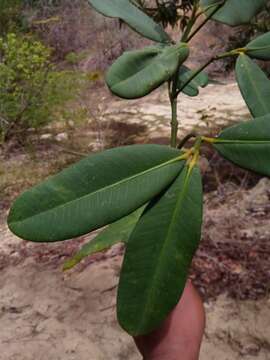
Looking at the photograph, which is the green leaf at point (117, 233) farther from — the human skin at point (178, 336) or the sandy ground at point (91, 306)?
the sandy ground at point (91, 306)

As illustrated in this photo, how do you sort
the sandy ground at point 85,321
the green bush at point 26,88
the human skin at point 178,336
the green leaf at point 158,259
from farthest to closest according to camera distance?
the green bush at point 26,88 < the sandy ground at point 85,321 < the human skin at point 178,336 < the green leaf at point 158,259

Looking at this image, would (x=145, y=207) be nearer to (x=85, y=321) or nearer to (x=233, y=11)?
(x=233, y=11)

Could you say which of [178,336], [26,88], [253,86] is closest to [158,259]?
[178,336]

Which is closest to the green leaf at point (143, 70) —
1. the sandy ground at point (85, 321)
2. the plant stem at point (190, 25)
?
the plant stem at point (190, 25)

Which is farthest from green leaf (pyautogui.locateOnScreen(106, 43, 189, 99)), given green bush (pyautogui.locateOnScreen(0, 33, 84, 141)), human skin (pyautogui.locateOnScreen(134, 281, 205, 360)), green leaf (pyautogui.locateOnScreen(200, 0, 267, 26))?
green bush (pyautogui.locateOnScreen(0, 33, 84, 141))

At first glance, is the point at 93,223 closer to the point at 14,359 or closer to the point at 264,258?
the point at 14,359

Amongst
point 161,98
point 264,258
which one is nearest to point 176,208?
point 264,258

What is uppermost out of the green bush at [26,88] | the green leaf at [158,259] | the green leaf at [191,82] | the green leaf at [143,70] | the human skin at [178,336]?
the green leaf at [143,70]
